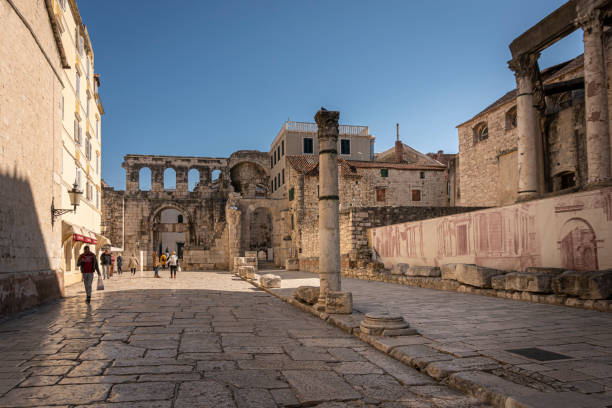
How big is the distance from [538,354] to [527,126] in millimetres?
12541

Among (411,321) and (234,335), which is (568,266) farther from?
(234,335)

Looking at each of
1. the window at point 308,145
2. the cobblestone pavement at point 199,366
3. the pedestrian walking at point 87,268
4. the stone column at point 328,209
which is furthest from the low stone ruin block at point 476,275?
the window at point 308,145

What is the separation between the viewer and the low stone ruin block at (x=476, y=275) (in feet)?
33.7

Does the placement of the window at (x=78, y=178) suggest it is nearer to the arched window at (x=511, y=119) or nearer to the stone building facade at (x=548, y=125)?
the stone building facade at (x=548, y=125)

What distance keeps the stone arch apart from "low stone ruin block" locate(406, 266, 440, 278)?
406cm

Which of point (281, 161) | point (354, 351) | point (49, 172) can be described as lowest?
point (354, 351)

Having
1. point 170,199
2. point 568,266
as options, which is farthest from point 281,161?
point 568,266

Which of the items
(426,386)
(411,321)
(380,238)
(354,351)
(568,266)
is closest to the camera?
(426,386)

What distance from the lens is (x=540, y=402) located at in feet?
9.96

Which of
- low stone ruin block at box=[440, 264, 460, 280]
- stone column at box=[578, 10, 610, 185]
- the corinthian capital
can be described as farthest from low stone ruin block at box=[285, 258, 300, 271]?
stone column at box=[578, 10, 610, 185]

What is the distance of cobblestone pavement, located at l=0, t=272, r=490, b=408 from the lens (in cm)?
356

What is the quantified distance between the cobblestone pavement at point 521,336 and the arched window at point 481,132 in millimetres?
18750

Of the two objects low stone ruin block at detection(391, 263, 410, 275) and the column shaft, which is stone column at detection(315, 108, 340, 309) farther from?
the column shaft

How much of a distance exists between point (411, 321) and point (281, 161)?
32050 millimetres
